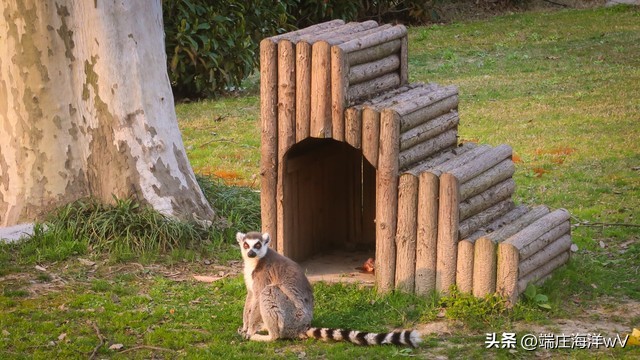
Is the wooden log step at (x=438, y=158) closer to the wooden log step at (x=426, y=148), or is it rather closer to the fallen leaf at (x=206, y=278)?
the wooden log step at (x=426, y=148)

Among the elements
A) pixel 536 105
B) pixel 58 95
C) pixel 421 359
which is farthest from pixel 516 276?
pixel 536 105

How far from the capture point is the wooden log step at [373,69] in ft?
26.4

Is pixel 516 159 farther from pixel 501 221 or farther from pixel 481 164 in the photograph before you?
pixel 481 164

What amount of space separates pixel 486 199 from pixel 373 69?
1431 mm

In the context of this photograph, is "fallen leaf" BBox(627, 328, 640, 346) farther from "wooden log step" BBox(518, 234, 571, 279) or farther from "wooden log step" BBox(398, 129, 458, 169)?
"wooden log step" BBox(398, 129, 458, 169)

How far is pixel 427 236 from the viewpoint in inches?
308

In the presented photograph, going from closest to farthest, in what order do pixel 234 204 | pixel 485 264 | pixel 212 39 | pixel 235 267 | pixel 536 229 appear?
pixel 485 264
pixel 536 229
pixel 235 267
pixel 234 204
pixel 212 39

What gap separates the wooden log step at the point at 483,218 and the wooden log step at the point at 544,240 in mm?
453

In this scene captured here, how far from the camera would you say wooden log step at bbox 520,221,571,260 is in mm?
7707

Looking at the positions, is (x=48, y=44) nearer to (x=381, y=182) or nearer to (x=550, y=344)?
(x=381, y=182)

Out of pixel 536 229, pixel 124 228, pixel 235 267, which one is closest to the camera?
pixel 536 229

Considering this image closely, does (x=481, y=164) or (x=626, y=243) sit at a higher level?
(x=481, y=164)

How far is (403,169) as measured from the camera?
26.2 feet

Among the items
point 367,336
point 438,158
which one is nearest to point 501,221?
point 438,158
